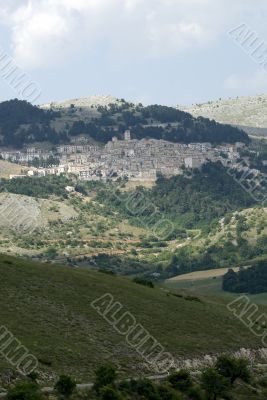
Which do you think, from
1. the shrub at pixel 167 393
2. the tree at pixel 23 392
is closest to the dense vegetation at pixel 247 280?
the shrub at pixel 167 393

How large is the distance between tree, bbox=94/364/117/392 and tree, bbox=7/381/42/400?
502 centimetres

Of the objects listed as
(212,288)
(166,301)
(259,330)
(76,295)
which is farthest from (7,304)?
(212,288)

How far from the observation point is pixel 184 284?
196 metres

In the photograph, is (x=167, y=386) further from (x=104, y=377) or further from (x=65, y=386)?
(x=65, y=386)

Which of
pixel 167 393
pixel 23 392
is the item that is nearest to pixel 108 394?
pixel 167 393

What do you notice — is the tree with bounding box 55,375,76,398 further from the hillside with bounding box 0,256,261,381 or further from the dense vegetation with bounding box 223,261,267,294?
the dense vegetation with bounding box 223,261,267,294

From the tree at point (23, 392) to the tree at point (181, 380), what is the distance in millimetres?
11733

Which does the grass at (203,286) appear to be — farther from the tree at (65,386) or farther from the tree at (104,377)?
the tree at (65,386)

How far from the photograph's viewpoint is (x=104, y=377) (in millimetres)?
54719

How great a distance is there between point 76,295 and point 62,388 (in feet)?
76.1

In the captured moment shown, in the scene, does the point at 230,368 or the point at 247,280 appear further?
the point at 247,280

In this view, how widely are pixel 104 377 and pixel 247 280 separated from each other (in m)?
136

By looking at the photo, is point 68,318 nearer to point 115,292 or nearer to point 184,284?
point 115,292

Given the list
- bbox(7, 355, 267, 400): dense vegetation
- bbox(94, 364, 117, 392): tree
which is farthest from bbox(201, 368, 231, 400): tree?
bbox(94, 364, 117, 392): tree
